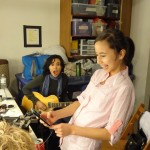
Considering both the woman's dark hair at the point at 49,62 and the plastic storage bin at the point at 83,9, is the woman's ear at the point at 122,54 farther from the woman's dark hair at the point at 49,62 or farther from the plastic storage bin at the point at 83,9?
the plastic storage bin at the point at 83,9

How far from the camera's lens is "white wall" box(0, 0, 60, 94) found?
2883 millimetres

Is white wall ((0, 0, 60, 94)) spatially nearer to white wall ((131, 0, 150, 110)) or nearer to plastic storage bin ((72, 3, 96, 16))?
plastic storage bin ((72, 3, 96, 16))

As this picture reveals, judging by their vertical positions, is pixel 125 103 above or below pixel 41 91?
above

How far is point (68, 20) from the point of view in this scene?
294cm

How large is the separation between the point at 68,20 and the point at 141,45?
112cm

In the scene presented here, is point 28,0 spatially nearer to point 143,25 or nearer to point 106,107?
point 143,25

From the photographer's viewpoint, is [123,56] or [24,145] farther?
[123,56]

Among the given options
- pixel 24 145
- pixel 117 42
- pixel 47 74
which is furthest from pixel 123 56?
pixel 47 74

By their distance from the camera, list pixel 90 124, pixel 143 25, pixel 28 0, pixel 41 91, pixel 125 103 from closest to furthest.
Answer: pixel 125 103
pixel 90 124
pixel 41 91
pixel 28 0
pixel 143 25

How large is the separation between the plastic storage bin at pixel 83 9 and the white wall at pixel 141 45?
0.69m

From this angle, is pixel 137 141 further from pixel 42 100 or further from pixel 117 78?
pixel 42 100

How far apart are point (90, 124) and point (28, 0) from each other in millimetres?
2306

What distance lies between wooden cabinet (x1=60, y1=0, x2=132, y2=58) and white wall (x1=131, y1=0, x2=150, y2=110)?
104 mm

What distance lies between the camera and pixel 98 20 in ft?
10.1
